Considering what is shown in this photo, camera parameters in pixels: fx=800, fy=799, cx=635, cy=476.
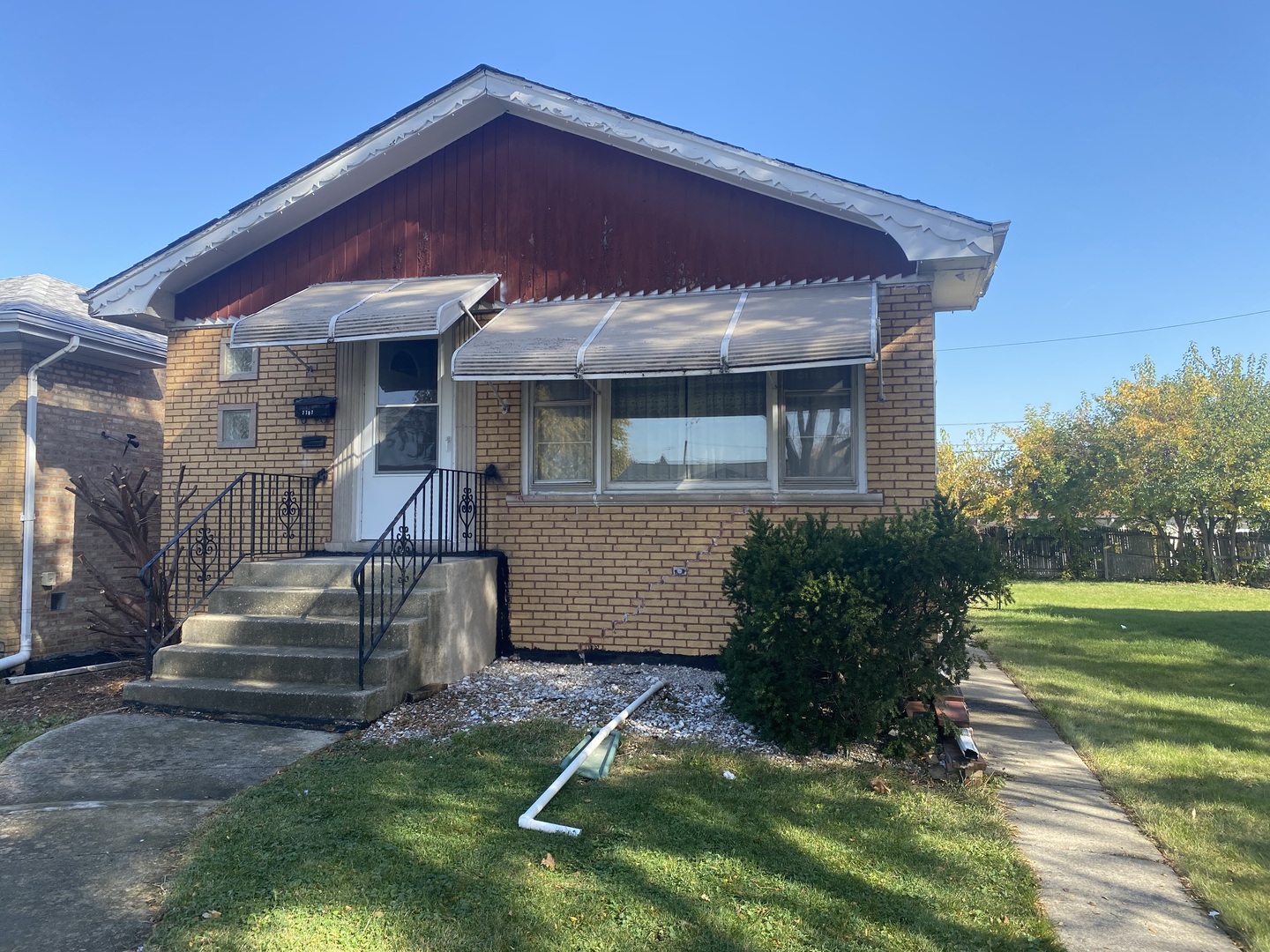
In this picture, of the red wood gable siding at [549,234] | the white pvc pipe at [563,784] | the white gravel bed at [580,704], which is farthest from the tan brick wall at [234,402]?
the white pvc pipe at [563,784]

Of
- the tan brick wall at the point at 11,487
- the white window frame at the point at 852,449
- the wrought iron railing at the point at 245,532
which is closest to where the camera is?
the white window frame at the point at 852,449

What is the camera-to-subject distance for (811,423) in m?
7.04

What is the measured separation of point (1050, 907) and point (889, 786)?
118 centimetres

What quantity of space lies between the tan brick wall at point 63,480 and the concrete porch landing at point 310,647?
145 inches

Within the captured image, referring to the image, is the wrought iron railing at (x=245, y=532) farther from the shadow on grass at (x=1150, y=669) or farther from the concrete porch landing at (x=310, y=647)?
the shadow on grass at (x=1150, y=669)

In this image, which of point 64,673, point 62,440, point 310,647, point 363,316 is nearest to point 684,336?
point 363,316

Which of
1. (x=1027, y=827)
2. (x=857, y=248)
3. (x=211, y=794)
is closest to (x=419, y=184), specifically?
(x=857, y=248)

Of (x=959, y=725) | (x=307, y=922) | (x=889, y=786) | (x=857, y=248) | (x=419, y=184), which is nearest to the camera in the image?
(x=307, y=922)

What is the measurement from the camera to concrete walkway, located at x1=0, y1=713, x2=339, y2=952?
304cm

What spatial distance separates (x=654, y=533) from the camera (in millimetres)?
7195

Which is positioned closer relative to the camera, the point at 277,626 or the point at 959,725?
the point at 959,725

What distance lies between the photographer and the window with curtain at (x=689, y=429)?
7125 mm

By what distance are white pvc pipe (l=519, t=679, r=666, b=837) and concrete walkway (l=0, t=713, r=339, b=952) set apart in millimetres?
1520

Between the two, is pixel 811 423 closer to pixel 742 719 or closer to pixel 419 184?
pixel 742 719
